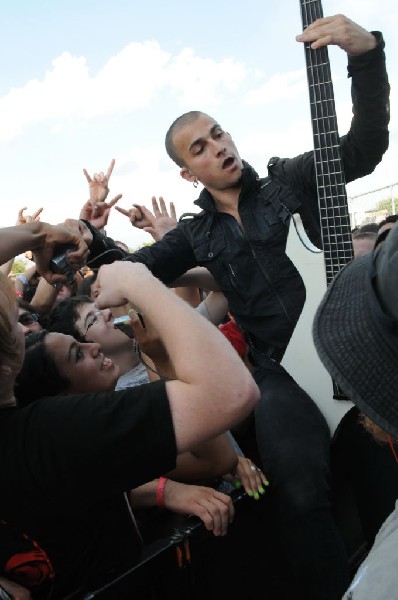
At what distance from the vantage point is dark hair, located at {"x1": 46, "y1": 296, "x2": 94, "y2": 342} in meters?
2.89

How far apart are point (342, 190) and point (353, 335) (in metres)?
1.61

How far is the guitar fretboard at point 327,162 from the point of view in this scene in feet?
7.46

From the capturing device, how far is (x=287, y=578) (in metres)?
1.92

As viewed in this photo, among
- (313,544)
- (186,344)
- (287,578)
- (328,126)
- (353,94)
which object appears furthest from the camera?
(328,126)

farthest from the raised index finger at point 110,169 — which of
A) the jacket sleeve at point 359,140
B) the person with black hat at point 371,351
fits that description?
the person with black hat at point 371,351

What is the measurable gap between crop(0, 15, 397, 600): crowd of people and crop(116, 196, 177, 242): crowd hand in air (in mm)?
14

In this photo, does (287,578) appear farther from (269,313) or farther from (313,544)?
(269,313)

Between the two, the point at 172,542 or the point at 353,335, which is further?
the point at 172,542

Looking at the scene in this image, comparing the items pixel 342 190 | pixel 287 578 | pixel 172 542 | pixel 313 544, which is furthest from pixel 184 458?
pixel 342 190

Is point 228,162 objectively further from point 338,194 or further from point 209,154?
point 338,194

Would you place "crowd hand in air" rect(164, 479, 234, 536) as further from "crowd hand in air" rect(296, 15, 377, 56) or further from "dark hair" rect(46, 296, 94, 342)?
"crowd hand in air" rect(296, 15, 377, 56)

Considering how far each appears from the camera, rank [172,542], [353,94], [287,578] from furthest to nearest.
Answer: [353,94] → [287,578] → [172,542]

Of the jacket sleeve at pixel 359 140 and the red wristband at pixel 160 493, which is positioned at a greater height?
the jacket sleeve at pixel 359 140

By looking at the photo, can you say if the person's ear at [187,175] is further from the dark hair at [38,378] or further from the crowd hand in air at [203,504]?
the crowd hand in air at [203,504]
